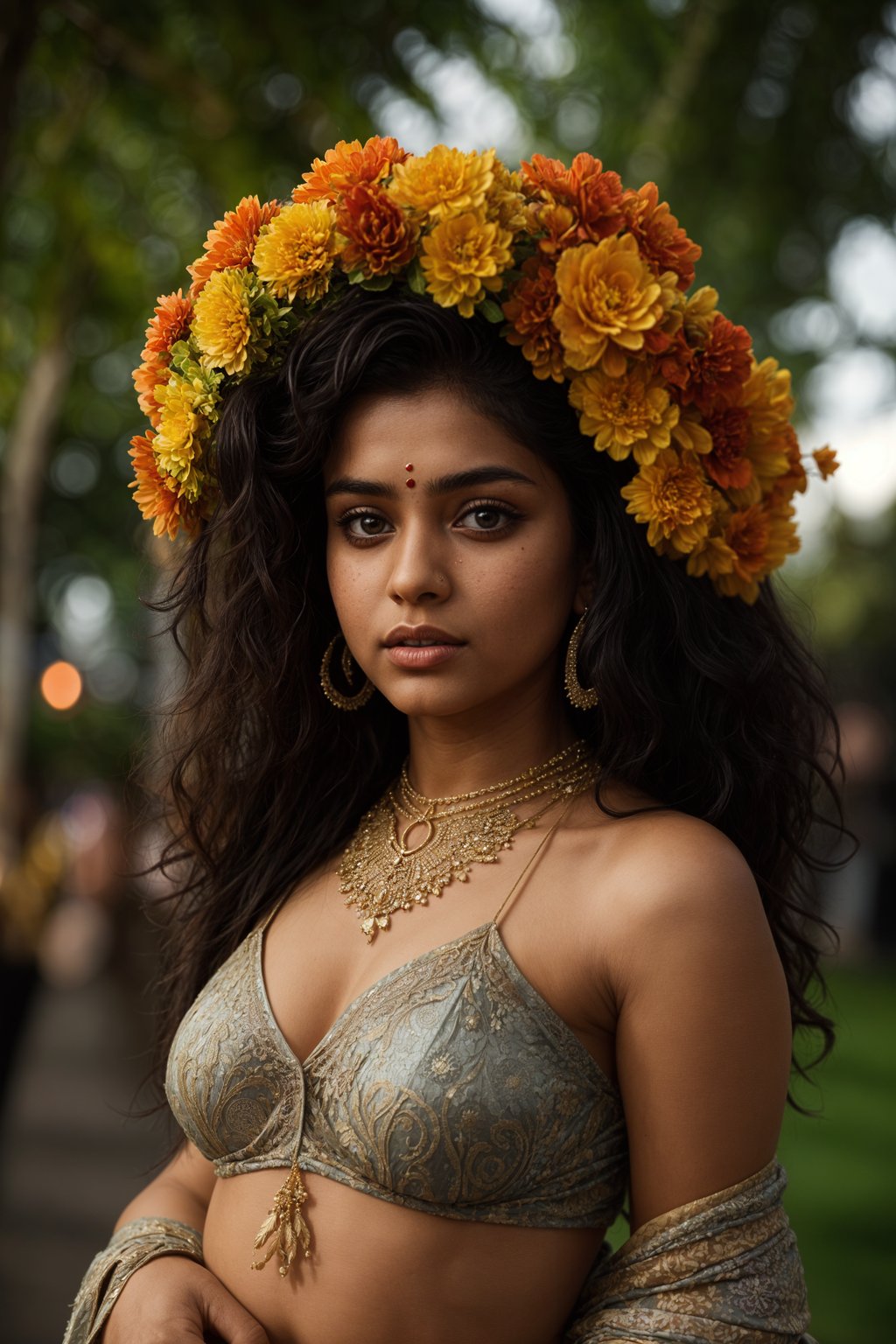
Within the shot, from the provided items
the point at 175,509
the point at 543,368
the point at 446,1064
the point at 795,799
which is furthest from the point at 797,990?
the point at 175,509

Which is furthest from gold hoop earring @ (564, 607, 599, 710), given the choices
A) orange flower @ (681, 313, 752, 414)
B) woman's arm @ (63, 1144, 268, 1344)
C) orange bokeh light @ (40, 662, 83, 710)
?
orange bokeh light @ (40, 662, 83, 710)

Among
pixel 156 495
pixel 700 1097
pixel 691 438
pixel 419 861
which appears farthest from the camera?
pixel 156 495

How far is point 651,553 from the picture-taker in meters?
2.25

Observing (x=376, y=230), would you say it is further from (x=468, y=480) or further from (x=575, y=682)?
(x=575, y=682)

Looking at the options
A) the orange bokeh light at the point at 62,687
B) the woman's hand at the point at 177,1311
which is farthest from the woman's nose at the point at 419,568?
the orange bokeh light at the point at 62,687

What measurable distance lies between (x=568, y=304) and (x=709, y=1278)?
4.37ft

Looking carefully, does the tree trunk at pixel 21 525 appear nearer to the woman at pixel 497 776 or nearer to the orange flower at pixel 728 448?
the woman at pixel 497 776

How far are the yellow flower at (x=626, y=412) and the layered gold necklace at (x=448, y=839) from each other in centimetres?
49

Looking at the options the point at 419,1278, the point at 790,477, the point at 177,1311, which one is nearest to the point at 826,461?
the point at 790,477

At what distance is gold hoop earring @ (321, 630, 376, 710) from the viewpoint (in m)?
2.51

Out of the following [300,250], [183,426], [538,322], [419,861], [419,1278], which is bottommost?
[419,1278]

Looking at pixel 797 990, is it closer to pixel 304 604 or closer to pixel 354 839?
pixel 354 839

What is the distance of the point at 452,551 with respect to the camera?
6.94ft

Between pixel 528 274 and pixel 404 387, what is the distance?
9.5 inches
